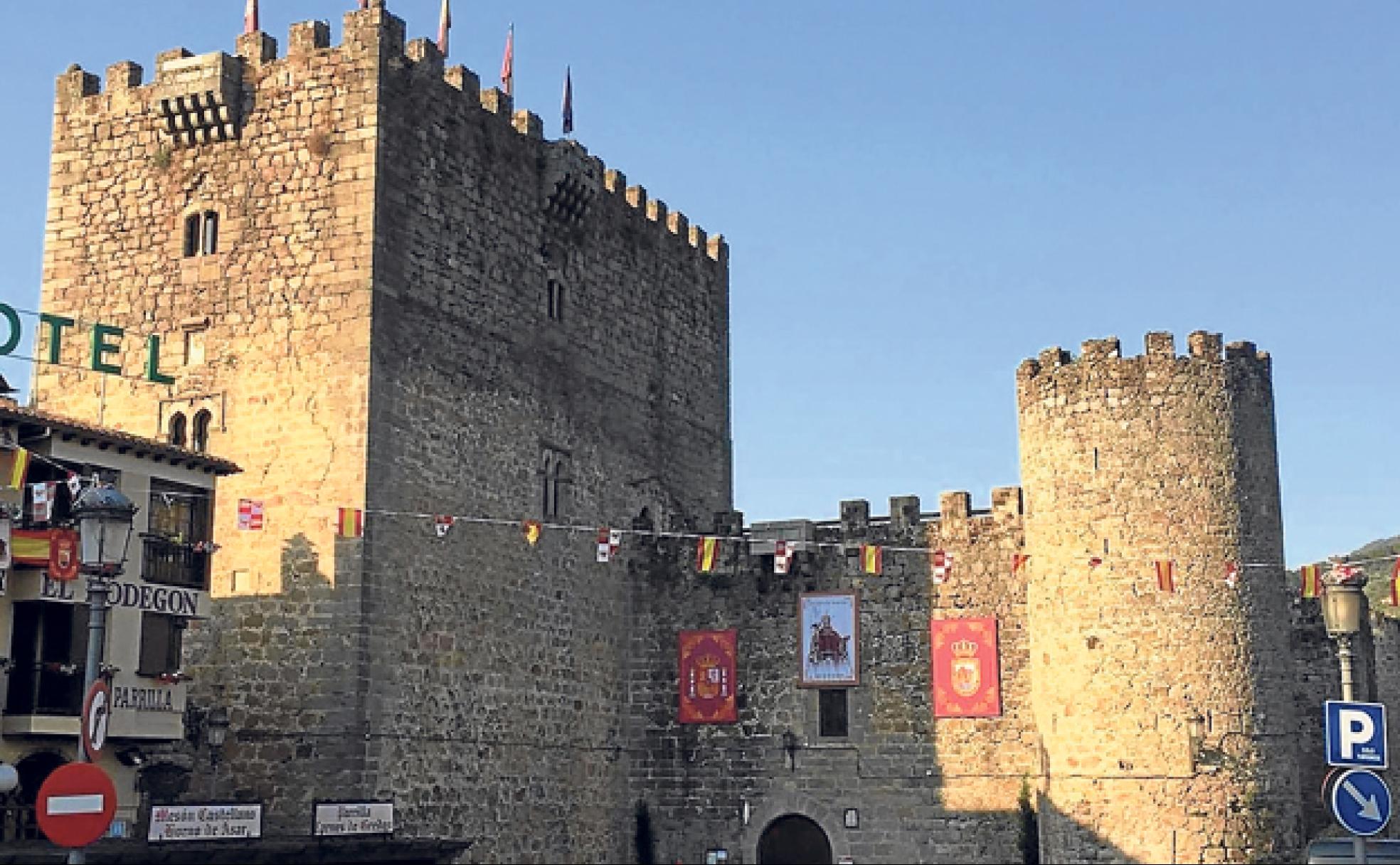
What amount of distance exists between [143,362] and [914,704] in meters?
13.5

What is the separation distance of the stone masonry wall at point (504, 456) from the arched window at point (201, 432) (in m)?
2.97

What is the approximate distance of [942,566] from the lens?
1120 inches

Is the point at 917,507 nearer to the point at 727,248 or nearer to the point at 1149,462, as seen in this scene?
the point at 1149,462

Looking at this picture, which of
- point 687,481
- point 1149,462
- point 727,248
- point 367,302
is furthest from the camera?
point 727,248

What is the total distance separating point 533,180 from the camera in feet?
92.9

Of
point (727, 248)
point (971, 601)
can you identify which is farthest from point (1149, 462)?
point (727, 248)

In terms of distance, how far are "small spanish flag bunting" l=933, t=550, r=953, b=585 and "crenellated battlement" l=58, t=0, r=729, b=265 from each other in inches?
395

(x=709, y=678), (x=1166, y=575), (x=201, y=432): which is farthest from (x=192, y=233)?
(x=1166, y=575)

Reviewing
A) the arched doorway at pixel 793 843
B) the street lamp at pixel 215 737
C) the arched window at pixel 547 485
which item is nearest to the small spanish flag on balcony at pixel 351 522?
the street lamp at pixel 215 737

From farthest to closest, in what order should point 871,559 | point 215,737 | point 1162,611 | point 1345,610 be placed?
point 871,559
point 1162,611
point 215,737
point 1345,610

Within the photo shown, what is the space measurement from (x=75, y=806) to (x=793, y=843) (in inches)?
699

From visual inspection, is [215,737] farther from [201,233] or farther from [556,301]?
[556,301]

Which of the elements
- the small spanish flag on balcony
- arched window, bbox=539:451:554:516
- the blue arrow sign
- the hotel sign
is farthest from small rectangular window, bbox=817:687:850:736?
the blue arrow sign

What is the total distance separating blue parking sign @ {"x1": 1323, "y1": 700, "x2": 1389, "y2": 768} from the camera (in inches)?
524
